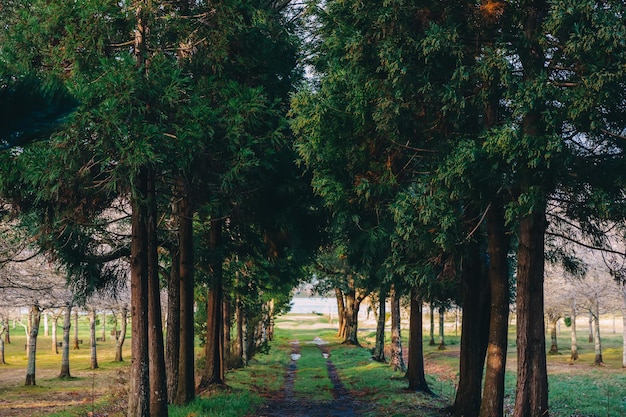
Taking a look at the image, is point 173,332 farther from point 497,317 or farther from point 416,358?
point 416,358

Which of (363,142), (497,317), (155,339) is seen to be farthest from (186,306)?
(497,317)

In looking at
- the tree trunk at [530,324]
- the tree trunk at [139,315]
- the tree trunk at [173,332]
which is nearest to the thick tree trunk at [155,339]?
the tree trunk at [139,315]

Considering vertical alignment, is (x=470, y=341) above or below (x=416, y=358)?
above

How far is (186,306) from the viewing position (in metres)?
18.9

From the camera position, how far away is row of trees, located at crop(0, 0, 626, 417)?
1193 cm

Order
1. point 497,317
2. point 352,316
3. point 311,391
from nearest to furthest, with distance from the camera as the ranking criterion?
point 497,317 → point 311,391 → point 352,316

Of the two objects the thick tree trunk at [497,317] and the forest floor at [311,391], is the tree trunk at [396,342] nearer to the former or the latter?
the forest floor at [311,391]

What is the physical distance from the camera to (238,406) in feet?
58.8

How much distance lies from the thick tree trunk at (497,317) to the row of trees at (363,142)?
0.03 m

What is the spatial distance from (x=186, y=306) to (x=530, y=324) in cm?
957

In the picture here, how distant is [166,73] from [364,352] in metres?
33.2

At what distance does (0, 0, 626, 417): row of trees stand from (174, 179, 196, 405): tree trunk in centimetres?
6

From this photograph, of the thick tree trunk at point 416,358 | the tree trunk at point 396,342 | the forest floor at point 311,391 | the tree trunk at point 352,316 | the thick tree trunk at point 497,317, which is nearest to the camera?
the thick tree trunk at point 497,317

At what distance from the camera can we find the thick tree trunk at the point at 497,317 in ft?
45.5
